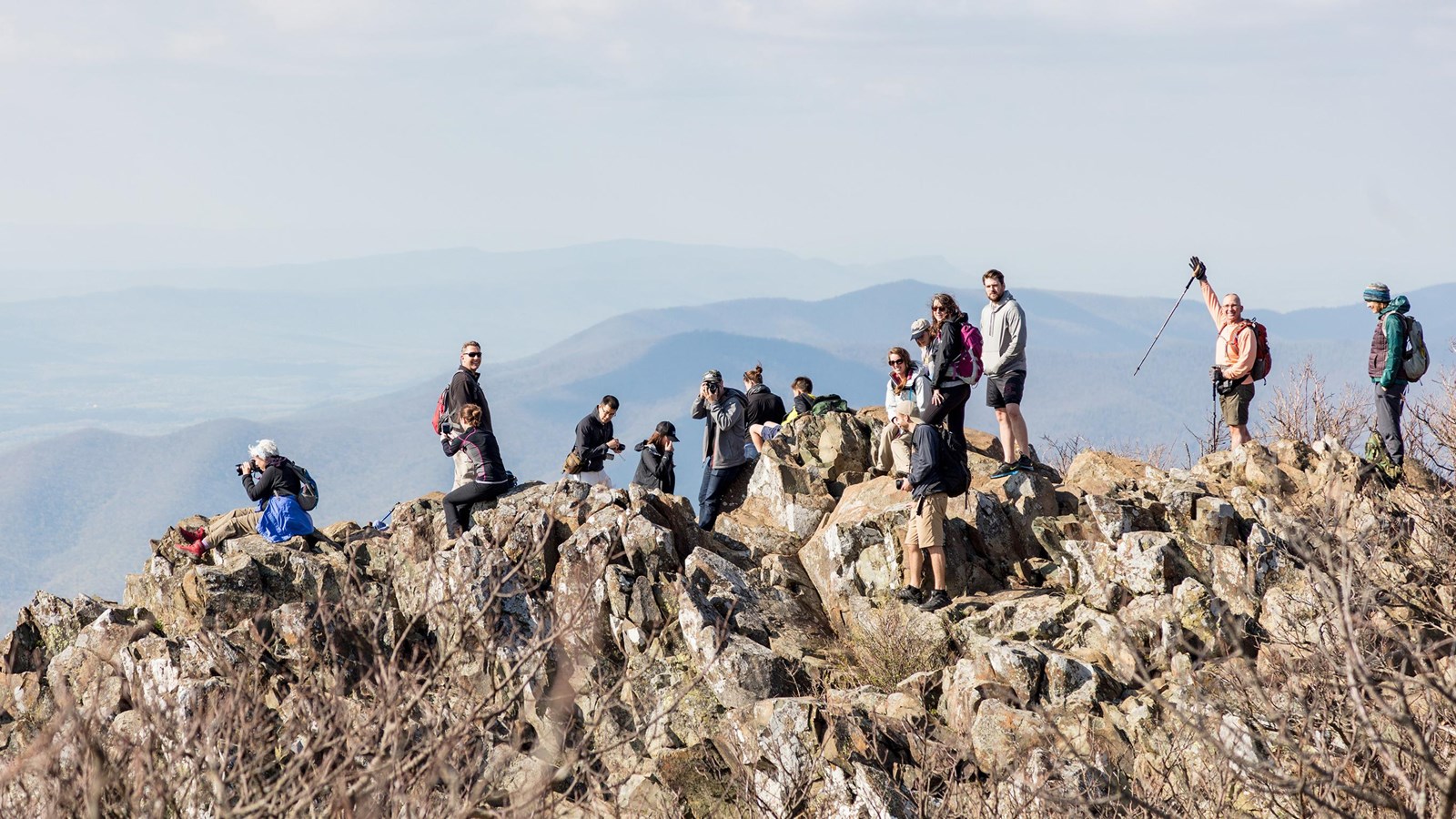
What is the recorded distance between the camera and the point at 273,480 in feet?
55.9

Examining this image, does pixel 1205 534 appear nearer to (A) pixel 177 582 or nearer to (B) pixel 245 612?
(B) pixel 245 612

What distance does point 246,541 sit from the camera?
18.0 meters

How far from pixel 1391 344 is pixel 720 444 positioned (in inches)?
362

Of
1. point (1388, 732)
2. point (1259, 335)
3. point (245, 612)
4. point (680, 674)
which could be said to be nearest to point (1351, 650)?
point (1388, 732)

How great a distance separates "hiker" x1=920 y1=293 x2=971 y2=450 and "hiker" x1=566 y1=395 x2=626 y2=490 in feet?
16.6

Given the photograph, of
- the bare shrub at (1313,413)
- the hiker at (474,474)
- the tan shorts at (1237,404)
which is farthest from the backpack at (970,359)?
the bare shrub at (1313,413)

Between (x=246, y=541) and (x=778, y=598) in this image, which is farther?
(x=246, y=541)

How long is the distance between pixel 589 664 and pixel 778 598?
2602 mm

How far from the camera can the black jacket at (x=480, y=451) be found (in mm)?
16922

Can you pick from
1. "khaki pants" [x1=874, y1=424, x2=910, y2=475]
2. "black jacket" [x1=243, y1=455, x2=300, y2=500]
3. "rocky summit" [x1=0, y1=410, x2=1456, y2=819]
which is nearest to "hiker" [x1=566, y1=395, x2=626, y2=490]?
"rocky summit" [x1=0, y1=410, x2=1456, y2=819]

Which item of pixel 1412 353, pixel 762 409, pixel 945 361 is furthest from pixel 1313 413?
pixel 945 361

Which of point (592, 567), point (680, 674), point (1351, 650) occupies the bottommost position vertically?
point (680, 674)

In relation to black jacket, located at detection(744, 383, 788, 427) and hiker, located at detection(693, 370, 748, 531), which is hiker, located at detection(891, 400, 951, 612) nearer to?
hiker, located at detection(693, 370, 748, 531)

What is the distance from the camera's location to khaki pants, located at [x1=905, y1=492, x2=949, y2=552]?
14383 millimetres
